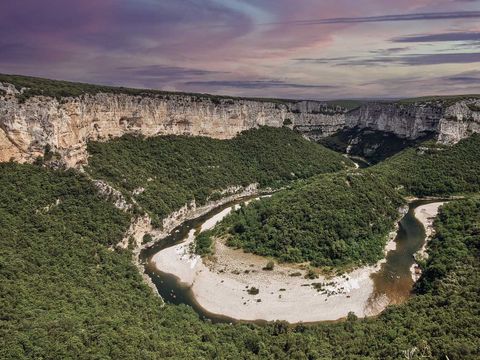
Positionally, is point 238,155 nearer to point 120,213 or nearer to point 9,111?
point 120,213

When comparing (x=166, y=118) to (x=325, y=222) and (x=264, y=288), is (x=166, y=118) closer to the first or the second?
(x=325, y=222)

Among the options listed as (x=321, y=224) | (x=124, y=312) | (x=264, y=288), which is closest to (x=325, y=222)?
(x=321, y=224)

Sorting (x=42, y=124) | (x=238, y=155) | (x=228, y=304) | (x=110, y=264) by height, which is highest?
(x=42, y=124)

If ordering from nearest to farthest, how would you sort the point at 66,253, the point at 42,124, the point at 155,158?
the point at 66,253 < the point at 42,124 < the point at 155,158

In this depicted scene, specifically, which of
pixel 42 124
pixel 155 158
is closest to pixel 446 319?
pixel 42 124

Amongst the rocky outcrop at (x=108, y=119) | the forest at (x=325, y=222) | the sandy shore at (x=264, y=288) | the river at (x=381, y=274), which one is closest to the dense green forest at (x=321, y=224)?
the forest at (x=325, y=222)

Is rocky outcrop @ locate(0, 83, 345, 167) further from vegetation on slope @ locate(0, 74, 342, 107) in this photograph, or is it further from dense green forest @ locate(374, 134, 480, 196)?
dense green forest @ locate(374, 134, 480, 196)

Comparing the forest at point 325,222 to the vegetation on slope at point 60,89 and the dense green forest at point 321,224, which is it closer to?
the dense green forest at point 321,224
